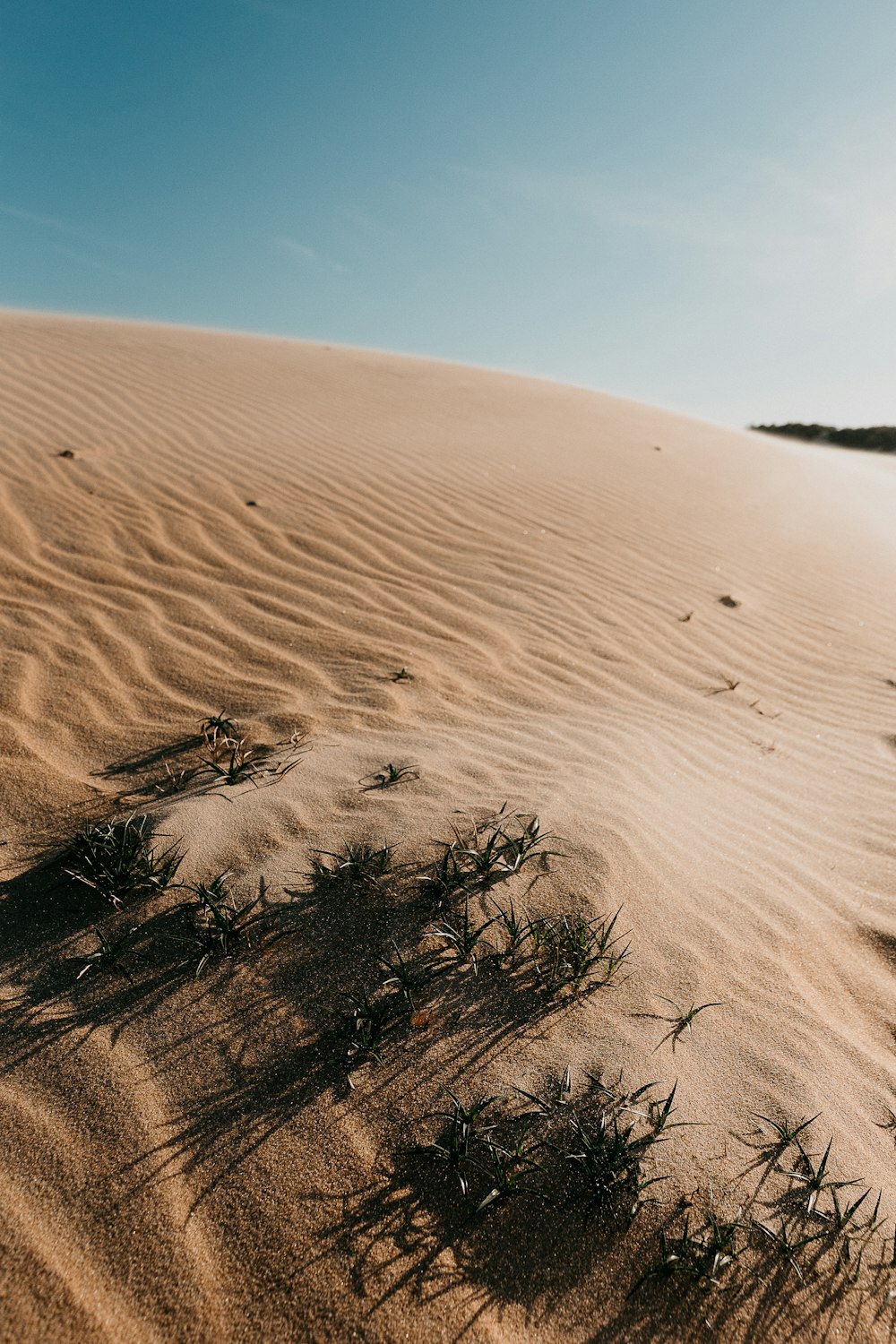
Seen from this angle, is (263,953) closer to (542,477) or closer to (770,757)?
(770,757)

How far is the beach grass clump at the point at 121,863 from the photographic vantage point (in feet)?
6.76

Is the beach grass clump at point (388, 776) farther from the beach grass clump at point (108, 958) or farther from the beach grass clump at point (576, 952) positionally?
the beach grass clump at point (108, 958)

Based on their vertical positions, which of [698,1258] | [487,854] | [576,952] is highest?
[487,854]

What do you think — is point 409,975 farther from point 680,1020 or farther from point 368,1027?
point 680,1020

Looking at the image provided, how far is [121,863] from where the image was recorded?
6.86 ft

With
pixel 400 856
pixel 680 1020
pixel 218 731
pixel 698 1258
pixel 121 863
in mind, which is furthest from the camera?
pixel 218 731

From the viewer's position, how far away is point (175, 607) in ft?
13.1

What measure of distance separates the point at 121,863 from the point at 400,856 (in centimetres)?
86

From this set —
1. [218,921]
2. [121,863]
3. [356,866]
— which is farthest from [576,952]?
[121,863]

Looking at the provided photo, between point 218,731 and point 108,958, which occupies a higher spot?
point 218,731

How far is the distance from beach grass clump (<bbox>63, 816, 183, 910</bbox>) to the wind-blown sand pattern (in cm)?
8

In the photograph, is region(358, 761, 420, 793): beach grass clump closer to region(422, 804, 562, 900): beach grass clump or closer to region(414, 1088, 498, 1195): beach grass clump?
region(422, 804, 562, 900): beach grass clump

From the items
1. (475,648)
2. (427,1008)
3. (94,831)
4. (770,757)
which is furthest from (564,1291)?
(475,648)

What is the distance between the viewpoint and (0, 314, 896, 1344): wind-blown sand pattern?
52.3 inches
